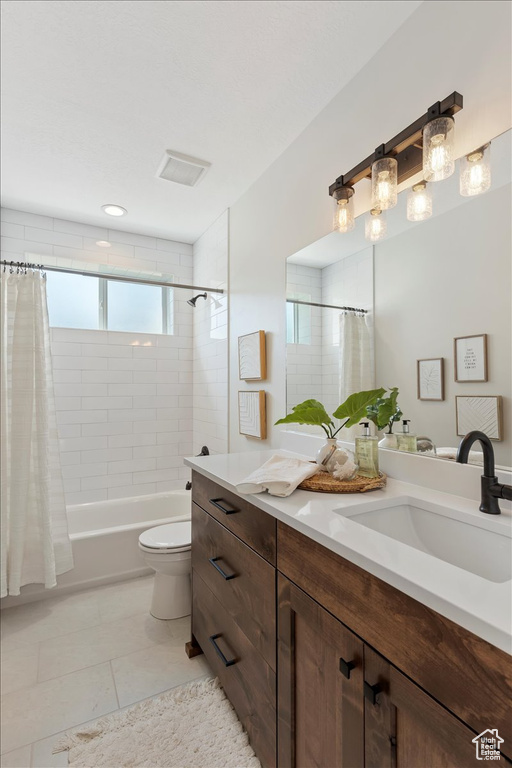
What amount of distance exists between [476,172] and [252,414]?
5.27ft

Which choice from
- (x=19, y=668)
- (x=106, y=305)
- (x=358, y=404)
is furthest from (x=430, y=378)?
(x=106, y=305)

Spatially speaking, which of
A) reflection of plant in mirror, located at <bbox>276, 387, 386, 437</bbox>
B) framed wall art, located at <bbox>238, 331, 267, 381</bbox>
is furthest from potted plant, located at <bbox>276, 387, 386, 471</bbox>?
framed wall art, located at <bbox>238, 331, 267, 381</bbox>

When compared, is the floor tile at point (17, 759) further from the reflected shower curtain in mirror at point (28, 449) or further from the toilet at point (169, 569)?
the reflected shower curtain in mirror at point (28, 449)

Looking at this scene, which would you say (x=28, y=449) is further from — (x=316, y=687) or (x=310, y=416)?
(x=316, y=687)

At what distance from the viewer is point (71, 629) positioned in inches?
78.3

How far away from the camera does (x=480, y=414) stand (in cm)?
110

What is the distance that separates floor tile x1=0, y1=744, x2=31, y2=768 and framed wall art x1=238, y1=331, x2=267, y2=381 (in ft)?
5.93

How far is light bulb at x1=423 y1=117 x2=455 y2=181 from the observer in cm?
112

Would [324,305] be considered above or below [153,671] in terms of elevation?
above

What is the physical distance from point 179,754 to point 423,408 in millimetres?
1443

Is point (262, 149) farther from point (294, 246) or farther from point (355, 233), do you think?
A: point (355, 233)

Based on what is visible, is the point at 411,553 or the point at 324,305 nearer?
the point at 411,553

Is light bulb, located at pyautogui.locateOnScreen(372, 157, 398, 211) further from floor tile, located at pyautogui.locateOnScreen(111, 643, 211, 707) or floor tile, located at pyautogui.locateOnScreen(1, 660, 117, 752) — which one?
floor tile, located at pyautogui.locateOnScreen(1, 660, 117, 752)

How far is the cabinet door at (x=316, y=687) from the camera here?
776 millimetres
